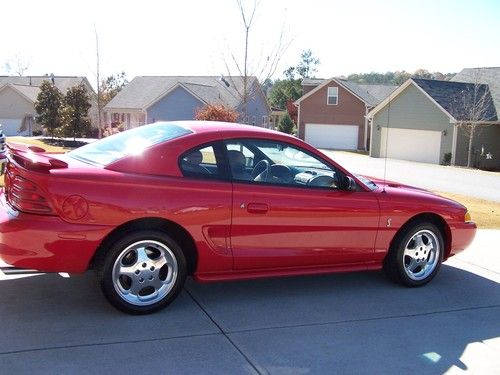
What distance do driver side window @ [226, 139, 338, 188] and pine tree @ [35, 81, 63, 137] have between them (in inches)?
1534

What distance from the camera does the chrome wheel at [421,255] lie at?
5656 millimetres

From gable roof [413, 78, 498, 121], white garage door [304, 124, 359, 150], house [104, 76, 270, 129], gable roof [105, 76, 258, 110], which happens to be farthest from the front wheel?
white garage door [304, 124, 359, 150]

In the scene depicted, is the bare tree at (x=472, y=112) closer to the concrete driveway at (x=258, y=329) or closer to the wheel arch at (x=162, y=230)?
the concrete driveway at (x=258, y=329)

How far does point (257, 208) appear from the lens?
475cm

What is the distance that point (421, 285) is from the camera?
5730mm

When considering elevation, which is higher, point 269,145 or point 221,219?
point 269,145

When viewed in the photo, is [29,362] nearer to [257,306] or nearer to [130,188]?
[130,188]

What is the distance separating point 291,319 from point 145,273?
4.18 ft

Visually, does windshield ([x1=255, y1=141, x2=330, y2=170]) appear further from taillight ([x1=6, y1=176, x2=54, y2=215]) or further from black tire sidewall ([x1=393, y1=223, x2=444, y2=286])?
taillight ([x1=6, y1=176, x2=54, y2=215])

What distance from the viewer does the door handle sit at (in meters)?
4.73

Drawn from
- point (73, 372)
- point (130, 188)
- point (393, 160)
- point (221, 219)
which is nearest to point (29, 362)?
point (73, 372)

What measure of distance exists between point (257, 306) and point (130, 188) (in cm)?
157

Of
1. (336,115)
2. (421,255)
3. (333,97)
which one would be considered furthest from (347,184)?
(333,97)

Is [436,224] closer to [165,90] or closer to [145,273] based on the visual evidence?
[145,273]
